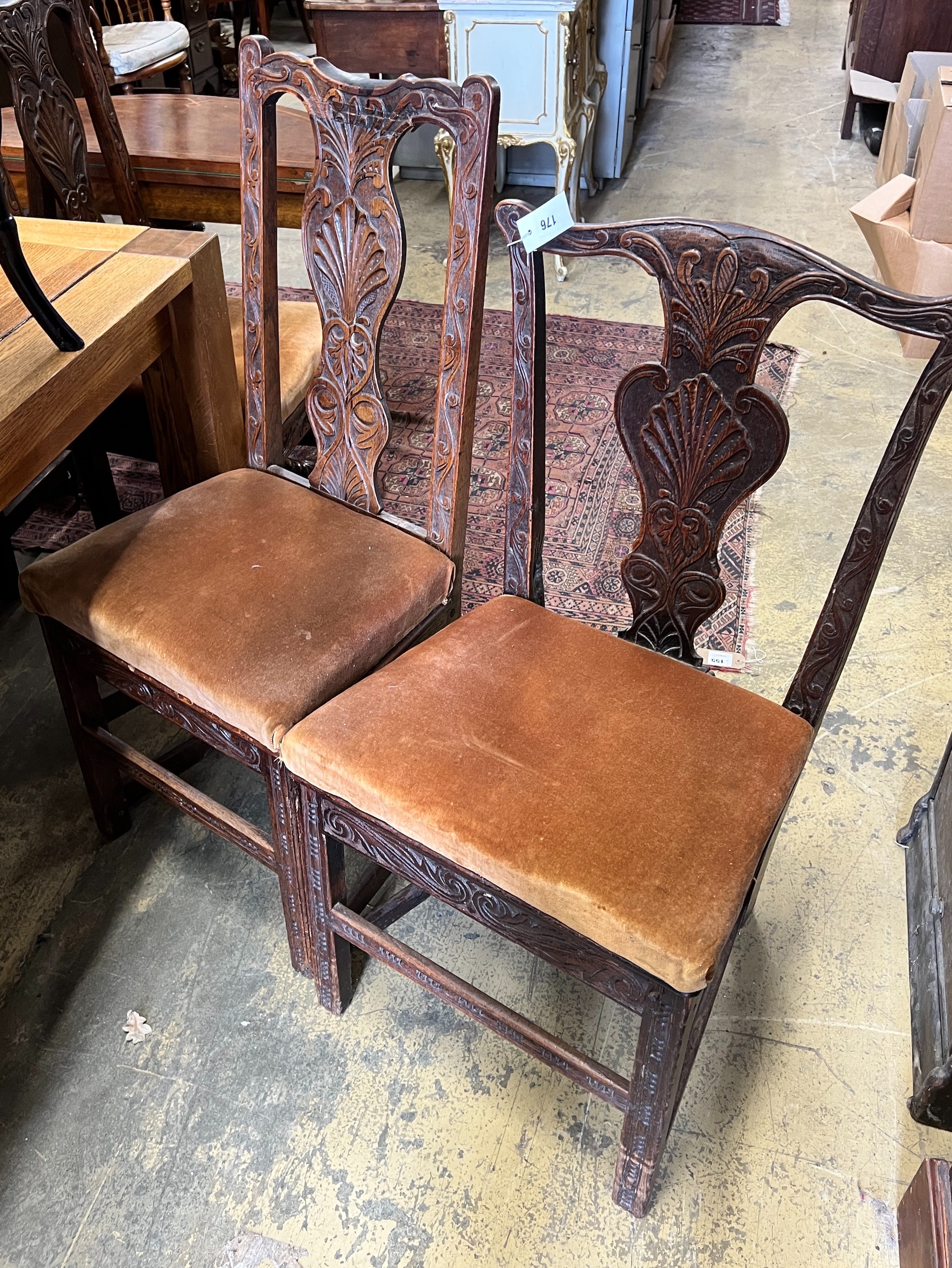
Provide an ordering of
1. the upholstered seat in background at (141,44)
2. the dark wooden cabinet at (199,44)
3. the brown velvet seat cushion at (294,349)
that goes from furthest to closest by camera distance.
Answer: the dark wooden cabinet at (199,44) → the upholstered seat in background at (141,44) → the brown velvet seat cushion at (294,349)

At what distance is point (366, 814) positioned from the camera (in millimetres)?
1081

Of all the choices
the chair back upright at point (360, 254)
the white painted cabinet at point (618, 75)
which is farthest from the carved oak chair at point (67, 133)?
the white painted cabinet at point (618, 75)

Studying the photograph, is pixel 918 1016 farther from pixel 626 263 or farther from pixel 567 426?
pixel 626 263

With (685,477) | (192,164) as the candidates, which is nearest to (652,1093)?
(685,477)

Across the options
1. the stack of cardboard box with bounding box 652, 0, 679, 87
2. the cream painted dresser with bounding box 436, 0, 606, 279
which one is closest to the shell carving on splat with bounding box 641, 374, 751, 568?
the cream painted dresser with bounding box 436, 0, 606, 279

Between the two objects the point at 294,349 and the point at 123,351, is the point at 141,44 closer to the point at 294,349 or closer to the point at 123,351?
the point at 294,349

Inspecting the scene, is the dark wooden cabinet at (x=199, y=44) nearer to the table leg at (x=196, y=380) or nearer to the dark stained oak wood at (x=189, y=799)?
the table leg at (x=196, y=380)

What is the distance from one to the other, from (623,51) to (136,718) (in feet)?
10.4

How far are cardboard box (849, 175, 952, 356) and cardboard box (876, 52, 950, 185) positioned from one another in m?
0.23

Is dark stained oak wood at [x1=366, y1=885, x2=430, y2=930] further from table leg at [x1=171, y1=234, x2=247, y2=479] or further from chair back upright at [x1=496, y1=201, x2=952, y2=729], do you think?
table leg at [x1=171, y1=234, x2=247, y2=479]

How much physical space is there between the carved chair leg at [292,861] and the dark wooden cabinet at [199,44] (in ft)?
15.2

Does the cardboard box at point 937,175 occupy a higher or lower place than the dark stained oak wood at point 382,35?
lower

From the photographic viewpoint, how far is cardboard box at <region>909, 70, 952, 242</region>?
2.44m

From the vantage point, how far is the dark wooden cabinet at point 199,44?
458 centimetres
